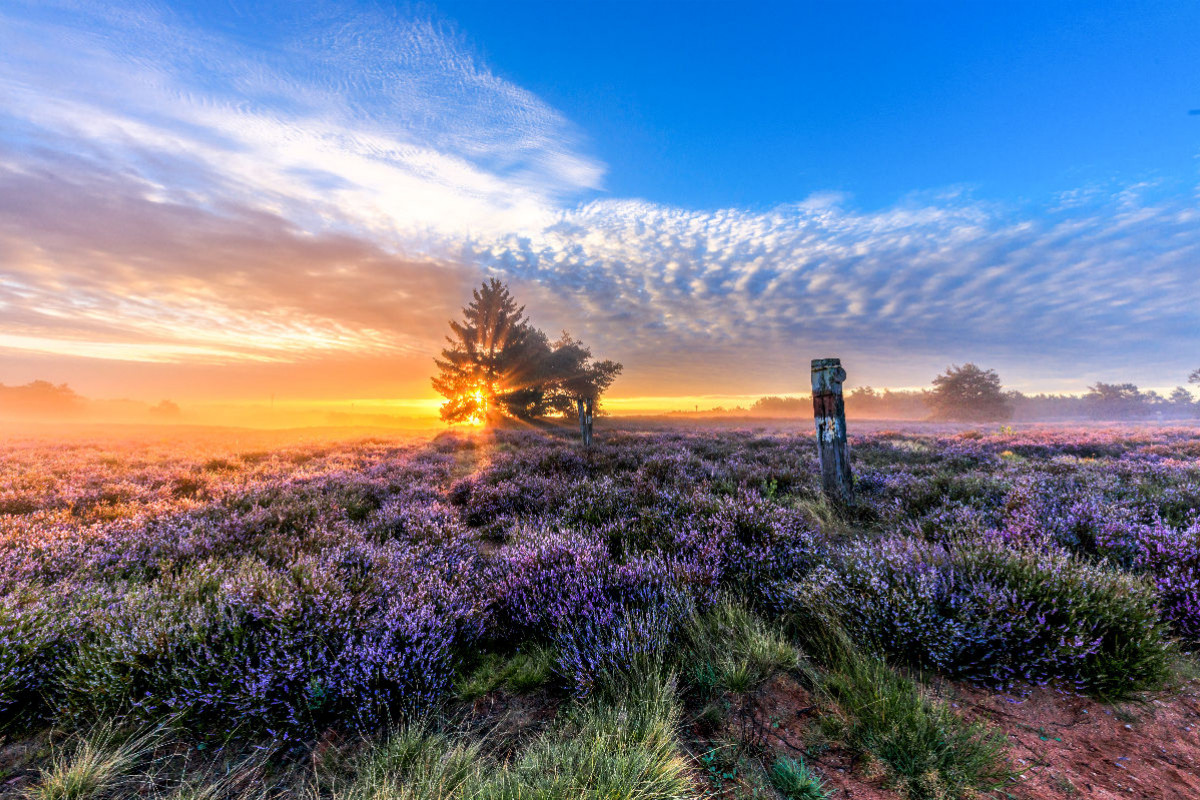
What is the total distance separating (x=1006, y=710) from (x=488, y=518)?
5.43 metres

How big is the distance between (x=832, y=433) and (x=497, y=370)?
1125 inches

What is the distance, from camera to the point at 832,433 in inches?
251

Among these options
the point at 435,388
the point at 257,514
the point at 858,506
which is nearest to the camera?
the point at 257,514

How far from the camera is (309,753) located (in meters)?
2.13

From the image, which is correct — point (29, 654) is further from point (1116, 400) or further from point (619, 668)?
point (1116, 400)

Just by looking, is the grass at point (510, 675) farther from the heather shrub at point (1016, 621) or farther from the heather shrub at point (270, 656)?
the heather shrub at point (1016, 621)

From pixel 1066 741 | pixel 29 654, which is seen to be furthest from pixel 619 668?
pixel 29 654

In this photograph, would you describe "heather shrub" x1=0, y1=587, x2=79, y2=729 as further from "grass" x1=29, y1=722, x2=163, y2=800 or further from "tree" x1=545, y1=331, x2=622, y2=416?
"tree" x1=545, y1=331, x2=622, y2=416

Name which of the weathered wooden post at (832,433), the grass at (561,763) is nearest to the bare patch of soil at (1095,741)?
the grass at (561,763)

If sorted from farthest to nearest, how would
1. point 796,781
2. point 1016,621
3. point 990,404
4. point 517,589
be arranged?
point 990,404 → point 517,589 → point 1016,621 → point 796,781

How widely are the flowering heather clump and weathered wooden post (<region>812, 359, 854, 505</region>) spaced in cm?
38

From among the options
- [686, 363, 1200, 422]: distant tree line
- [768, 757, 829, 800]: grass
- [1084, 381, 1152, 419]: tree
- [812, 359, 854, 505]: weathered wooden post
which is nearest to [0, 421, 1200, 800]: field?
[768, 757, 829, 800]: grass

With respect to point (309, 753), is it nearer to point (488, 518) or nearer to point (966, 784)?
point (966, 784)

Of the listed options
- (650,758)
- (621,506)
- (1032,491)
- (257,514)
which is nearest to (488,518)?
(621,506)
